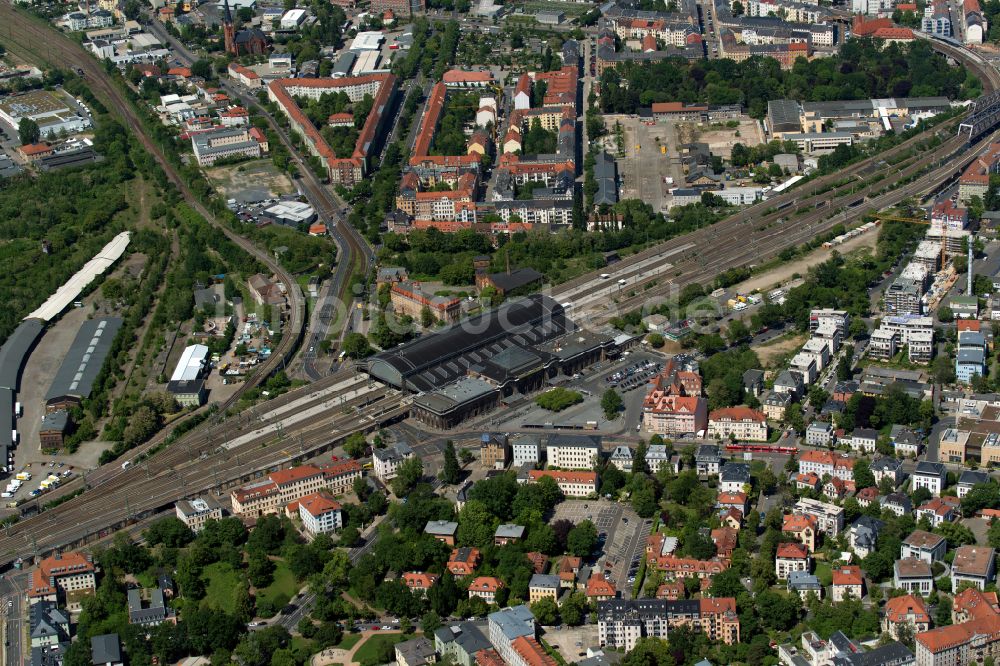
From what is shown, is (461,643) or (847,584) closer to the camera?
(461,643)

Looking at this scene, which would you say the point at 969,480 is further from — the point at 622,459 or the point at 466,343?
the point at 466,343

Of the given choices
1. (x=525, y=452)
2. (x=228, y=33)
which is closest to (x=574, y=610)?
(x=525, y=452)

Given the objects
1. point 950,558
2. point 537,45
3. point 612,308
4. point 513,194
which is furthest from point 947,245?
point 537,45

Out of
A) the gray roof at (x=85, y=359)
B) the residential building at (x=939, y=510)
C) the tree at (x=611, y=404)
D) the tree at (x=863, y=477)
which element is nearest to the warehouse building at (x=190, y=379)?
the gray roof at (x=85, y=359)

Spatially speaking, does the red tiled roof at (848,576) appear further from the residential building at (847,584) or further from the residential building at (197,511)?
the residential building at (197,511)

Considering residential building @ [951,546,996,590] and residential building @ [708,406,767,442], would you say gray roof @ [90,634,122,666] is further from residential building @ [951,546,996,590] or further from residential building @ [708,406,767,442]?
residential building @ [951,546,996,590]
